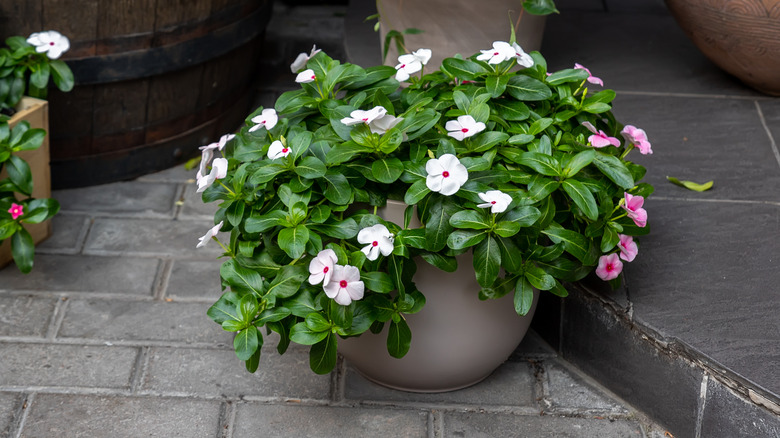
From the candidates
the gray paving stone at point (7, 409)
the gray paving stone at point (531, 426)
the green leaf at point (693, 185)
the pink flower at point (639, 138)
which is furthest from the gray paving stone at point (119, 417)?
the green leaf at point (693, 185)

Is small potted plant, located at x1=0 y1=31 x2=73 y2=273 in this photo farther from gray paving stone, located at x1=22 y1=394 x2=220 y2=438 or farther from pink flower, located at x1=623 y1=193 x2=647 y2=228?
pink flower, located at x1=623 y1=193 x2=647 y2=228

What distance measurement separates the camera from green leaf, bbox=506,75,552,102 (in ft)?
6.06

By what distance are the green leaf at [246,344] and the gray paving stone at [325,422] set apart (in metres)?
0.32

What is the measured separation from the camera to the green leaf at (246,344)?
5.41 ft

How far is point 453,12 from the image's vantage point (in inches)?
100

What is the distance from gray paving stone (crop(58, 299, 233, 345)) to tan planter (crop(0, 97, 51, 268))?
0.29 meters

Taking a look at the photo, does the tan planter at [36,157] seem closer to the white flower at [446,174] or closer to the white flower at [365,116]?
the white flower at [365,116]

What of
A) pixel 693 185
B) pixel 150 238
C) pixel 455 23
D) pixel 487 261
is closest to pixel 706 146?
pixel 693 185

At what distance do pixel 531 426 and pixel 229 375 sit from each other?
2.40 feet

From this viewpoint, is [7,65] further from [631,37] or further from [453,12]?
[631,37]

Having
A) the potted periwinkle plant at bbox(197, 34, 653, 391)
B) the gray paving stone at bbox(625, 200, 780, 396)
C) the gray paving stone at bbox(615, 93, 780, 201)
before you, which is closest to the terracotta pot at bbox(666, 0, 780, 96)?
the gray paving stone at bbox(615, 93, 780, 201)

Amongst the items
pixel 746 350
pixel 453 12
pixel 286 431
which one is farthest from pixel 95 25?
pixel 746 350

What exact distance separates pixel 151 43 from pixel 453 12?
924mm

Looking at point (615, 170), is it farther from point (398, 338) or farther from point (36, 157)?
point (36, 157)
